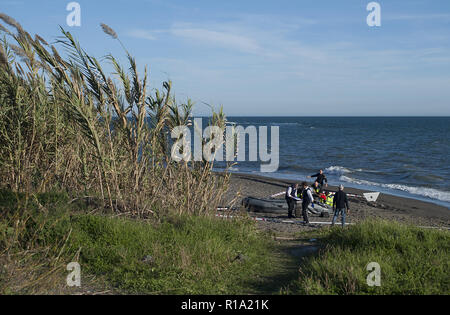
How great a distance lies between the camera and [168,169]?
985 centimetres

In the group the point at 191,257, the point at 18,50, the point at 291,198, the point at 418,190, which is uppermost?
the point at 18,50

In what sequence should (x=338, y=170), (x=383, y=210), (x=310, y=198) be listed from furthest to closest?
1. (x=338, y=170)
2. (x=383, y=210)
3. (x=310, y=198)

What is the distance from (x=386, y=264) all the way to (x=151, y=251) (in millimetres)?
4165

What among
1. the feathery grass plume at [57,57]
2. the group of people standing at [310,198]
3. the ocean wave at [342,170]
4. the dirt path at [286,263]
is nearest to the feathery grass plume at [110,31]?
the feathery grass plume at [57,57]

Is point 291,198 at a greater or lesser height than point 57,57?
lesser

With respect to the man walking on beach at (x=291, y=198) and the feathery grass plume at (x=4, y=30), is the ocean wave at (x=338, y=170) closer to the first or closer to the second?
the man walking on beach at (x=291, y=198)

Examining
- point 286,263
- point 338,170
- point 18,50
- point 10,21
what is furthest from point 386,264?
point 338,170

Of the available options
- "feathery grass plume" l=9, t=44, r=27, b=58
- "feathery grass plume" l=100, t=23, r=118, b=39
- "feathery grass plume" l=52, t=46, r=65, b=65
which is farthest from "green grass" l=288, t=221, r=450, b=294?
"feathery grass plume" l=9, t=44, r=27, b=58

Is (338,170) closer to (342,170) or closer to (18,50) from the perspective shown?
(342,170)

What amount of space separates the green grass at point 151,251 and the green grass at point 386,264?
4.00 feet

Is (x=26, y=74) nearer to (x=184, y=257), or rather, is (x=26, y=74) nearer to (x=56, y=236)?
(x=56, y=236)

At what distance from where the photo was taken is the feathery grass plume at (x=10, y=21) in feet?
31.7

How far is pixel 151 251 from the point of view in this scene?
7.46m
